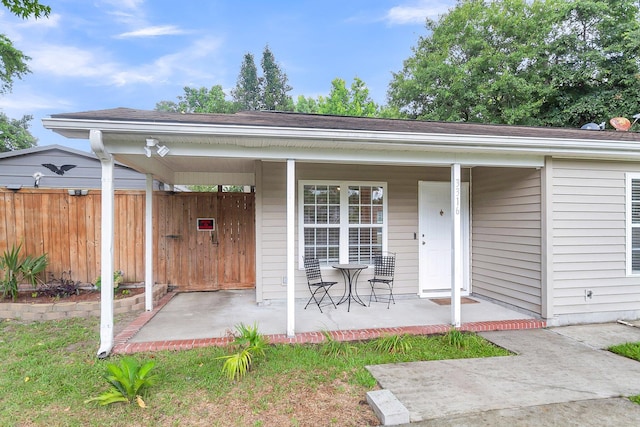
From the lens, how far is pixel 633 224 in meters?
4.75

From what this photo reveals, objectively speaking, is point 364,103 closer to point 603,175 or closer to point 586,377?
point 603,175

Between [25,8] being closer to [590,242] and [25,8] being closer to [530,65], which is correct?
[590,242]

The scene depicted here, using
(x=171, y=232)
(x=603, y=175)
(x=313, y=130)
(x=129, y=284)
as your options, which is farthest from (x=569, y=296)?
(x=129, y=284)

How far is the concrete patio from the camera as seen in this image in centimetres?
381

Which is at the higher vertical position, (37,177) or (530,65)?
(530,65)

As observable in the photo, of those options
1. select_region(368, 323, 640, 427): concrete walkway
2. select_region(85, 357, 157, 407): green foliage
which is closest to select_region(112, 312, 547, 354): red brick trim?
select_region(368, 323, 640, 427): concrete walkway

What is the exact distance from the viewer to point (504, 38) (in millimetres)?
15789

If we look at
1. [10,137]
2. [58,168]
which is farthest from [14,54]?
[10,137]

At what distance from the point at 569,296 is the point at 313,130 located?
4139mm

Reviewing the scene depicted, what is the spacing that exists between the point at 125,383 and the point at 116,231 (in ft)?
13.8

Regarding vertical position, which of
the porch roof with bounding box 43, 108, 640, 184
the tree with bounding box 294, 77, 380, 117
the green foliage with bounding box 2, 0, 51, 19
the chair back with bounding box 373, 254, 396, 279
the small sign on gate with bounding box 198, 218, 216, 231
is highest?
the tree with bounding box 294, 77, 380, 117

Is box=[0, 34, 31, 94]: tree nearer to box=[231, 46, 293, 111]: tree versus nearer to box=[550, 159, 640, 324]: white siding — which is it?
box=[231, 46, 293, 111]: tree

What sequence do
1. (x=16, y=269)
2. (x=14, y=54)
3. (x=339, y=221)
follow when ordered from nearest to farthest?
1. (x=16, y=269)
2. (x=339, y=221)
3. (x=14, y=54)

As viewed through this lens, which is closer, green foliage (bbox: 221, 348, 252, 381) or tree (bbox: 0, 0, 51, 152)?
green foliage (bbox: 221, 348, 252, 381)
